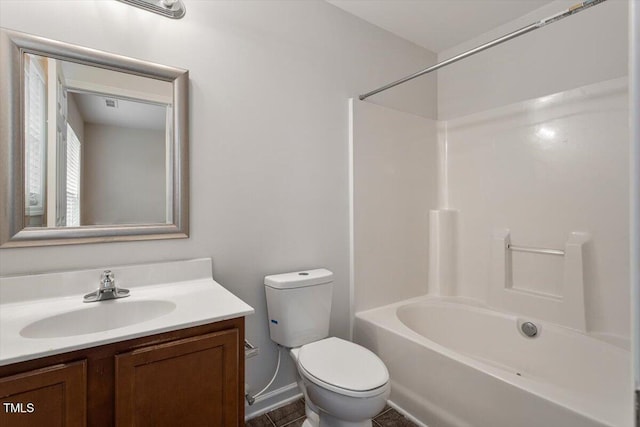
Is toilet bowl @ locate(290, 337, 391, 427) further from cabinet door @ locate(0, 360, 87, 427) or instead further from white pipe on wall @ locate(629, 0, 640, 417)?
white pipe on wall @ locate(629, 0, 640, 417)

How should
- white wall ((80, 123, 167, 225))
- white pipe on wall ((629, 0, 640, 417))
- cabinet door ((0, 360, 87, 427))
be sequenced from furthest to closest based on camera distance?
white wall ((80, 123, 167, 225)) → cabinet door ((0, 360, 87, 427)) → white pipe on wall ((629, 0, 640, 417))

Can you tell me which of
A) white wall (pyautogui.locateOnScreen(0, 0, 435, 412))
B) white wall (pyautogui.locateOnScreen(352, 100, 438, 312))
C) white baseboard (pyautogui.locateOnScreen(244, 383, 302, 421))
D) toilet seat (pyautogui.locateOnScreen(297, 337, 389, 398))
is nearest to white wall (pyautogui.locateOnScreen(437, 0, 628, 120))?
white wall (pyautogui.locateOnScreen(352, 100, 438, 312))

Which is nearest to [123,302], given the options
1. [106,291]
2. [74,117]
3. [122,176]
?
[106,291]

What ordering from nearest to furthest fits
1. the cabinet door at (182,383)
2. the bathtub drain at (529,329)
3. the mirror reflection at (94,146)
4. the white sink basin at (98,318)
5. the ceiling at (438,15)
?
1. the cabinet door at (182,383)
2. the white sink basin at (98,318)
3. the mirror reflection at (94,146)
4. the bathtub drain at (529,329)
5. the ceiling at (438,15)

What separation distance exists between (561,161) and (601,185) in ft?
0.83

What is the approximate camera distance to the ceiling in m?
2.04

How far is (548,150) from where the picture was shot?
2018 mm

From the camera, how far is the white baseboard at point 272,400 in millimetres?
1765

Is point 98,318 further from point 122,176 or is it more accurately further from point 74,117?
point 74,117

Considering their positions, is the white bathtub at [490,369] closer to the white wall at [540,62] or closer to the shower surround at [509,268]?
the shower surround at [509,268]

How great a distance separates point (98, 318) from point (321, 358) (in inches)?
38.3

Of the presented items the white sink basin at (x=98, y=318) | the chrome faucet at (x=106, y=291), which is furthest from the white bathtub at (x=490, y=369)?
the chrome faucet at (x=106, y=291)

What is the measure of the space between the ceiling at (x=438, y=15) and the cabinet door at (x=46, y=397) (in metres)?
2.29

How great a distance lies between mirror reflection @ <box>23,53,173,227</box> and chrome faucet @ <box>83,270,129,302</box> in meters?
0.25
